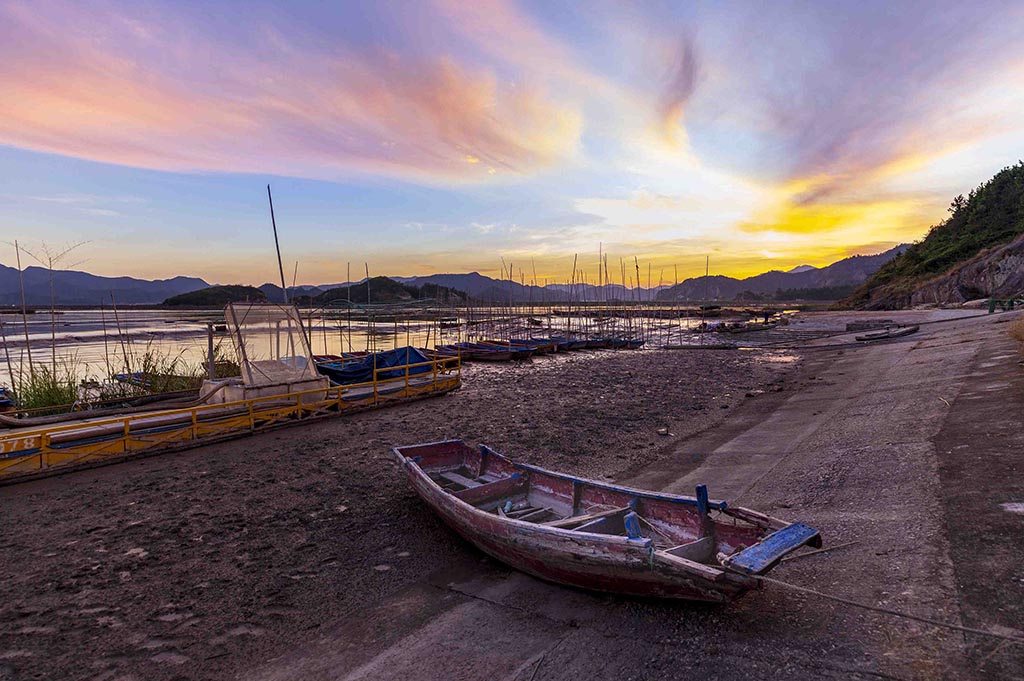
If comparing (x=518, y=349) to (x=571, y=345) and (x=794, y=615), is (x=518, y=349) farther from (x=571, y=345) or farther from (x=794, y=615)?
(x=794, y=615)

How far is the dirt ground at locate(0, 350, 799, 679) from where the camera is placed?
5.02 metres

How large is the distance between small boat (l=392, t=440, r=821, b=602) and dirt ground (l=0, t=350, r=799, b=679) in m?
0.82

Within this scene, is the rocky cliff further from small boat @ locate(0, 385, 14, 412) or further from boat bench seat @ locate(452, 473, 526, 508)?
small boat @ locate(0, 385, 14, 412)

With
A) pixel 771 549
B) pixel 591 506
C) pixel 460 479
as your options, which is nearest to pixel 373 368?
pixel 460 479

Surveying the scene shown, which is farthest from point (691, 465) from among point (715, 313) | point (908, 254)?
point (715, 313)

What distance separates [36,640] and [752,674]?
258 inches

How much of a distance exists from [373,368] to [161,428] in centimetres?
762

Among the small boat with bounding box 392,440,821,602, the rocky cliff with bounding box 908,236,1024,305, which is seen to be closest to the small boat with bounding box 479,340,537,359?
the small boat with bounding box 392,440,821,602

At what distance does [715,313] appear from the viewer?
99.8 meters

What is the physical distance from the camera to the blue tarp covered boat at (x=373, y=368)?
18.8 m

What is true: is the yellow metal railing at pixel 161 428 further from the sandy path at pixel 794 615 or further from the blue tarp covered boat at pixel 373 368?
the sandy path at pixel 794 615

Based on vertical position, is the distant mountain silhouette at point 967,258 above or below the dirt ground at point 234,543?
above

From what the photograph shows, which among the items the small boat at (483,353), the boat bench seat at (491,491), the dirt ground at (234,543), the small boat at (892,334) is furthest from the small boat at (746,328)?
the boat bench seat at (491,491)

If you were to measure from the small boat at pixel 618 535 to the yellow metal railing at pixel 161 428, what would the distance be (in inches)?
276
